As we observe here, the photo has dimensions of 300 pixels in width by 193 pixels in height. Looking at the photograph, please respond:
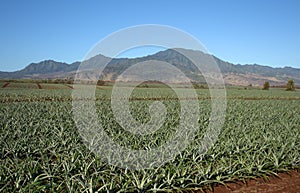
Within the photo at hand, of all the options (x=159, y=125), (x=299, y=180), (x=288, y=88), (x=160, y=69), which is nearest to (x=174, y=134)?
(x=159, y=125)

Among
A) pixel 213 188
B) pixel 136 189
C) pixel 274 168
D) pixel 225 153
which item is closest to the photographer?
pixel 136 189

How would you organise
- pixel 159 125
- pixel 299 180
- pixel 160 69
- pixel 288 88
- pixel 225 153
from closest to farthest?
pixel 299 180 < pixel 225 153 < pixel 159 125 < pixel 288 88 < pixel 160 69

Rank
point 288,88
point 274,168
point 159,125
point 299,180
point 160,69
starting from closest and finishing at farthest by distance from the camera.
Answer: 1. point 299,180
2. point 274,168
3. point 159,125
4. point 288,88
5. point 160,69

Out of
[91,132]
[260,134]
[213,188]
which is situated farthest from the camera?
[260,134]

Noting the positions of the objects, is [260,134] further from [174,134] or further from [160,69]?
[160,69]

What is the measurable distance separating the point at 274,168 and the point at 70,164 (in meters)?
5.28

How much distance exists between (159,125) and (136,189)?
738cm

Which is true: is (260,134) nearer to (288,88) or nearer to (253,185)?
(253,185)

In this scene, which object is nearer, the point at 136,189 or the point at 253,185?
the point at 136,189

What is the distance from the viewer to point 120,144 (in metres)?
8.68

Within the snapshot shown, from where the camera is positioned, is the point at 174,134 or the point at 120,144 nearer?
the point at 120,144

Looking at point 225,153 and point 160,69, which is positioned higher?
point 160,69

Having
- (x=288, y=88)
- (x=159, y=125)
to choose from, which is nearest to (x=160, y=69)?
(x=288, y=88)

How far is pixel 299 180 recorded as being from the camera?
6.89 meters
